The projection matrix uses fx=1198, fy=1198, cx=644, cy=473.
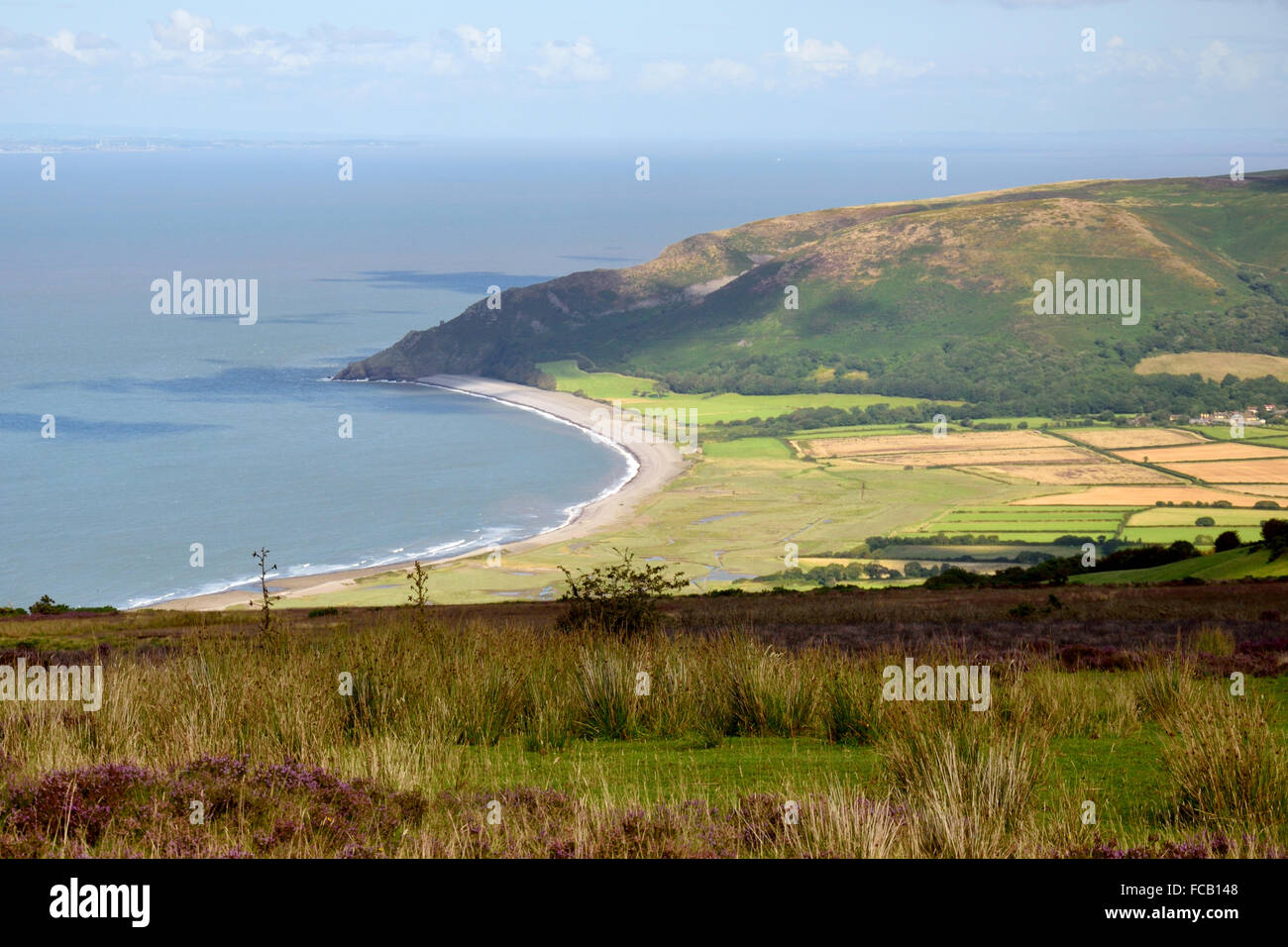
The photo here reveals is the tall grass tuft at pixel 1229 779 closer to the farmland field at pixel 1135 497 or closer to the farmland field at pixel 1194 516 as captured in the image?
the farmland field at pixel 1194 516

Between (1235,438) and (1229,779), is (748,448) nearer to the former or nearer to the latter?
(1235,438)

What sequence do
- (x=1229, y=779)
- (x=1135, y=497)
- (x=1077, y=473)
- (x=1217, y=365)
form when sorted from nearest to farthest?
(x=1229, y=779), (x=1135, y=497), (x=1077, y=473), (x=1217, y=365)

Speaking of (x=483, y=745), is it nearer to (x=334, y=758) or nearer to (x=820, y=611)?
(x=334, y=758)

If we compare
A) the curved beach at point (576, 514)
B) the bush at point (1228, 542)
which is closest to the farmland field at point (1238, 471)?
the curved beach at point (576, 514)

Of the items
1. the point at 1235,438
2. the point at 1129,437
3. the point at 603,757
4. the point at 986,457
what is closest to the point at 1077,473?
the point at 986,457

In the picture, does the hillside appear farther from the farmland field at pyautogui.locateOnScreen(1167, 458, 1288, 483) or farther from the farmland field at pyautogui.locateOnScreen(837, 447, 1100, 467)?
the farmland field at pyautogui.locateOnScreen(1167, 458, 1288, 483)
